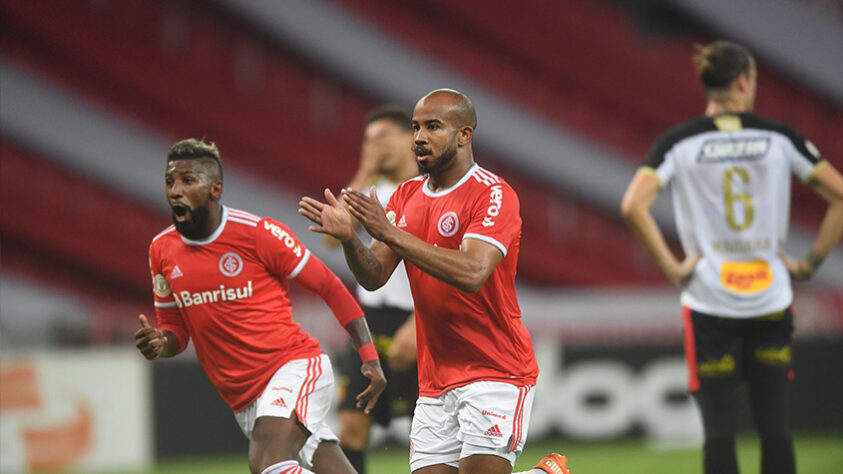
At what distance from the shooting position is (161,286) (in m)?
5.00

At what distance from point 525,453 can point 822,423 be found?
2711mm

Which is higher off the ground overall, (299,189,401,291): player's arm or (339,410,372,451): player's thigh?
(299,189,401,291): player's arm

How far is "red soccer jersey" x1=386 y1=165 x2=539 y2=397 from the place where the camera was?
13.9 ft

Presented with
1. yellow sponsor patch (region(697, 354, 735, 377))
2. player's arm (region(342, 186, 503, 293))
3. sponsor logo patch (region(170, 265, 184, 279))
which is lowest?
yellow sponsor patch (region(697, 354, 735, 377))

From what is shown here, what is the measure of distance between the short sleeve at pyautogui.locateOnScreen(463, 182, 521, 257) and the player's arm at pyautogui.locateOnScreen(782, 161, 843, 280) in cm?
187

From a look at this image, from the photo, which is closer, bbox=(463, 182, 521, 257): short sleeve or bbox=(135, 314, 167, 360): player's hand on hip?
bbox=(463, 182, 521, 257): short sleeve

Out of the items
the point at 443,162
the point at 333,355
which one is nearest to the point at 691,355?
the point at 443,162

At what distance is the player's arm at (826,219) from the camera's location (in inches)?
211

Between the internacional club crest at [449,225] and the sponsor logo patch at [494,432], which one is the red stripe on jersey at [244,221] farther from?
the sponsor logo patch at [494,432]

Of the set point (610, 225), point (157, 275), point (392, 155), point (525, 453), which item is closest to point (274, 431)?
point (157, 275)

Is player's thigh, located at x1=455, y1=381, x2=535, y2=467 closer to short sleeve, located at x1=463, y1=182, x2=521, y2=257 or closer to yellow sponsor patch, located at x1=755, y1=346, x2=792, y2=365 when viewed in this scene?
short sleeve, located at x1=463, y1=182, x2=521, y2=257

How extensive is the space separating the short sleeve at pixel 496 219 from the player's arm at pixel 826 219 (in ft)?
6.13

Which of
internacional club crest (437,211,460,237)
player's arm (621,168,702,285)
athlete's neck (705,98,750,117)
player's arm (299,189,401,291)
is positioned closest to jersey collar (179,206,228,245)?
player's arm (299,189,401,291)

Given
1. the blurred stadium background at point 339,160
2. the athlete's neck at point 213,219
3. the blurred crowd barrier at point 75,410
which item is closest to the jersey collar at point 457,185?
the athlete's neck at point 213,219
